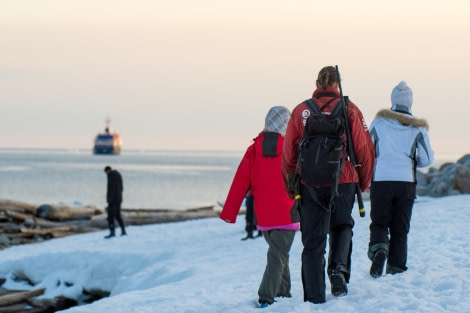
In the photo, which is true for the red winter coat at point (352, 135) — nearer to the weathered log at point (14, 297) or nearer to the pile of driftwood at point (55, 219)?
the weathered log at point (14, 297)

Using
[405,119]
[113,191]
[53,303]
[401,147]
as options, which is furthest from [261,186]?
[113,191]

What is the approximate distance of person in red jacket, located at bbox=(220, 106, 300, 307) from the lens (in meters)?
7.51

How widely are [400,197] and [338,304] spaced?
5.11 feet

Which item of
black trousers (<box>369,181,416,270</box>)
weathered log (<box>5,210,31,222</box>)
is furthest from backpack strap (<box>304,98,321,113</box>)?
weathered log (<box>5,210,31,222</box>)

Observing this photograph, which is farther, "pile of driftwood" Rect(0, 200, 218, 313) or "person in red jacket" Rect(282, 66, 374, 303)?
"pile of driftwood" Rect(0, 200, 218, 313)

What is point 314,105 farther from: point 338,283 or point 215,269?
point 215,269

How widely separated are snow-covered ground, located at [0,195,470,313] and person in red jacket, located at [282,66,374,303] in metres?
0.42

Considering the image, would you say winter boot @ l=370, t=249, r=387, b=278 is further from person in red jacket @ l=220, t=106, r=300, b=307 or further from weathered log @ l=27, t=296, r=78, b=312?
weathered log @ l=27, t=296, r=78, b=312

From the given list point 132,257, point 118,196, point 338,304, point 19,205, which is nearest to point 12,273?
point 132,257

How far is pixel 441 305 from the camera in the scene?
6.83m

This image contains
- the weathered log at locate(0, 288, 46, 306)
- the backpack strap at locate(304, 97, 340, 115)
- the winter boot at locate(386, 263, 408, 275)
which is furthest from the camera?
the weathered log at locate(0, 288, 46, 306)

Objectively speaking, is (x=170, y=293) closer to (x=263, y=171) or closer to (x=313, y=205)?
(x=263, y=171)

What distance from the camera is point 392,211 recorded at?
799 cm

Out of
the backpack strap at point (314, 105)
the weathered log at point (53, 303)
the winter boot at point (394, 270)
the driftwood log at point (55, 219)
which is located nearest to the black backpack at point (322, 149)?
the backpack strap at point (314, 105)
